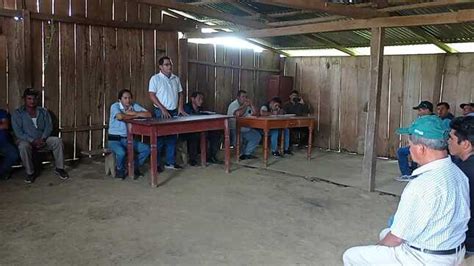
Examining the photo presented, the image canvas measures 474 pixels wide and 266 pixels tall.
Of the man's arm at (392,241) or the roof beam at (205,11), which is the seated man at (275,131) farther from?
the man's arm at (392,241)

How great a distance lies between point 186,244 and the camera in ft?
11.3

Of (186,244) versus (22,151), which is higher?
(22,151)

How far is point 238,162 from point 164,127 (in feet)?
6.56

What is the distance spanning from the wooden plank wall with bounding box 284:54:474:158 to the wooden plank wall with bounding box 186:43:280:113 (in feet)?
2.05

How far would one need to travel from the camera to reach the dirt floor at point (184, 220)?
10.6 feet

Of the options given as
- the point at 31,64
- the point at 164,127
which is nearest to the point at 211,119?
the point at 164,127

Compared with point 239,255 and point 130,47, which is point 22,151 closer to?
point 130,47

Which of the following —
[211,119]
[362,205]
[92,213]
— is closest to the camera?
[92,213]

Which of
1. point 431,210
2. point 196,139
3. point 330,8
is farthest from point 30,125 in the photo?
point 431,210

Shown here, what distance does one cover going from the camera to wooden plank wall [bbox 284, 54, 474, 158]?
697 cm

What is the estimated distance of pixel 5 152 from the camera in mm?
5293

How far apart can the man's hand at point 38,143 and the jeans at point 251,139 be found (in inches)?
127

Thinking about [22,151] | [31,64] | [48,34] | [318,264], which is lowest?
[318,264]

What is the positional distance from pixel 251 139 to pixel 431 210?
5.58m
